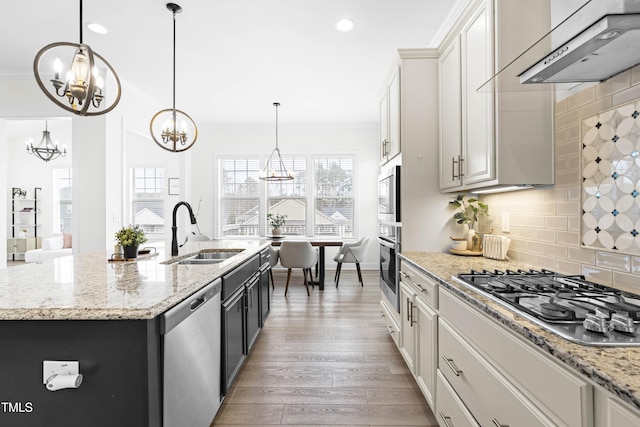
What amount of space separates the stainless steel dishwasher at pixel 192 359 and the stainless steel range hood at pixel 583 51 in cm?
169

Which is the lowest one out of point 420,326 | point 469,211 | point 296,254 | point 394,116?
point 420,326

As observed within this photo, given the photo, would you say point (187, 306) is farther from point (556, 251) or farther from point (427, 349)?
point (556, 251)

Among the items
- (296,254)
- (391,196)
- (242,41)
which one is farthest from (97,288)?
(296,254)

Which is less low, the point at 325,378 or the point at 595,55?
the point at 595,55

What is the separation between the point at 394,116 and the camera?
287cm

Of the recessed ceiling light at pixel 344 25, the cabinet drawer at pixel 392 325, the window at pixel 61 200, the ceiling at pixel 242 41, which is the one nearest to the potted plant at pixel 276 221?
the ceiling at pixel 242 41

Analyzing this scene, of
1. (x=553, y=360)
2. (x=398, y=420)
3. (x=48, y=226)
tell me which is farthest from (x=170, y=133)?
(x=48, y=226)

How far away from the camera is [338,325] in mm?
3523

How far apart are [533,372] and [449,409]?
0.79 m

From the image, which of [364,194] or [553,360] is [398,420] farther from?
[364,194]

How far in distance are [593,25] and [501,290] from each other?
3.17ft


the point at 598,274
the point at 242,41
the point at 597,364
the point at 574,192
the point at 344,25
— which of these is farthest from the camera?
the point at 242,41

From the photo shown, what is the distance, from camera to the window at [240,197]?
6.92m

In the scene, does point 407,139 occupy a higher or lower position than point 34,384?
higher
